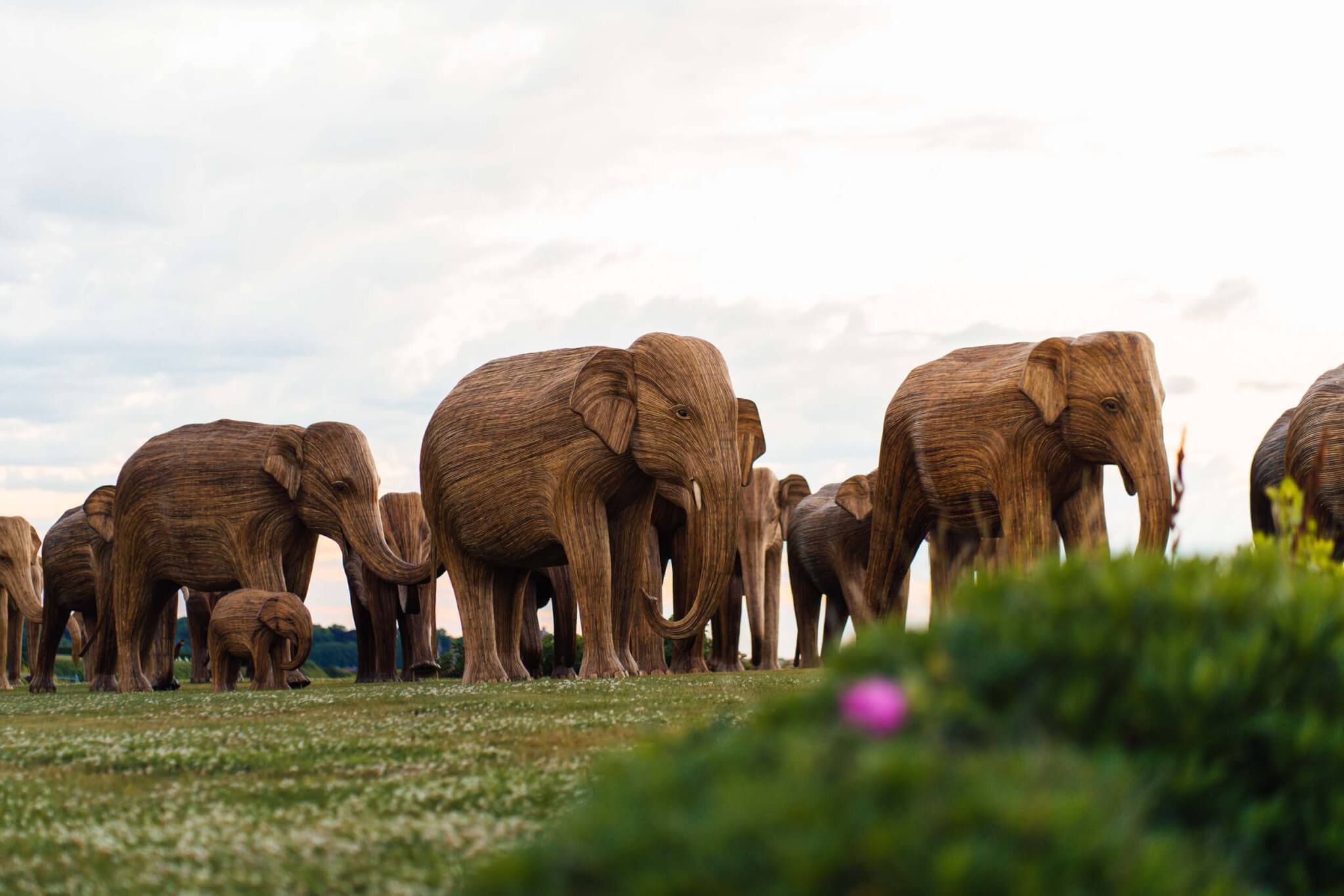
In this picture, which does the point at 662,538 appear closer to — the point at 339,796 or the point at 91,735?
the point at 91,735

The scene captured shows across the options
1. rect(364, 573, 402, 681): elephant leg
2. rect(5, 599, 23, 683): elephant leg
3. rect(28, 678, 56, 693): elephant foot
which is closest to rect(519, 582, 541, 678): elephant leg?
rect(364, 573, 402, 681): elephant leg

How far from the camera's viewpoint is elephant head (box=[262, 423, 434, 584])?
18.3 m

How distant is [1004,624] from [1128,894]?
0.98m

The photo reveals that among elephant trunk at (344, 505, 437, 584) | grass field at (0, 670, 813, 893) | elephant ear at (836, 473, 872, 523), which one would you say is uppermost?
elephant ear at (836, 473, 872, 523)

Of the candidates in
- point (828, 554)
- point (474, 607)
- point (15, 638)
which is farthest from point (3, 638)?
point (828, 554)

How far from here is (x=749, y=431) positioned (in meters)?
17.2

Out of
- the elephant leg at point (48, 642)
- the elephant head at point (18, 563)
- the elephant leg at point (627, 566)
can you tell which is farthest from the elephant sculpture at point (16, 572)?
the elephant leg at point (627, 566)

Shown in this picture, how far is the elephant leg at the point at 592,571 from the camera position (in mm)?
15258

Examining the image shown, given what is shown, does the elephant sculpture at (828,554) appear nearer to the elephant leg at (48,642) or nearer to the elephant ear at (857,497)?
the elephant ear at (857,497)

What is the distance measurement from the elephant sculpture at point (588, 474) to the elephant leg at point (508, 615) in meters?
0.03

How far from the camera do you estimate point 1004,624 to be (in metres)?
3.88

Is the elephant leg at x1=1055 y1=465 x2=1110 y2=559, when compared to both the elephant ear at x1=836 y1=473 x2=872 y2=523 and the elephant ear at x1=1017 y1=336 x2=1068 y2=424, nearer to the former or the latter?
the elephant ear at x1=1017 y1=336 x2=1068 y2=424

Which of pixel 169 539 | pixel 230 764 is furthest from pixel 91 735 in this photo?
pixel 169 539

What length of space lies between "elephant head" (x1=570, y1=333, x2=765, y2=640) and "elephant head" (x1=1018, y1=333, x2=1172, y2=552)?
3420 mm
